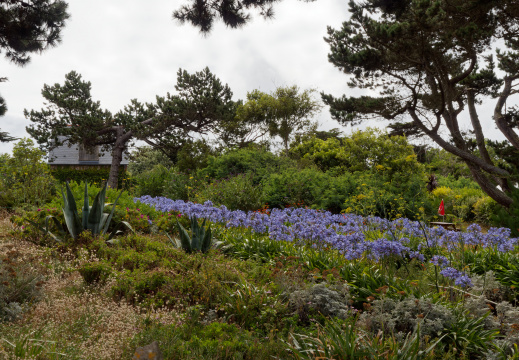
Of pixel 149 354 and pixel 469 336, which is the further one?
pixel 469 336

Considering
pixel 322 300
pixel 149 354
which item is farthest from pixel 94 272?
pixel 149 354

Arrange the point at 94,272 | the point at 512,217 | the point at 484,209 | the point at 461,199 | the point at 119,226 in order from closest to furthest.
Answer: the point at 94,272
the point at 119,226
the point at 512,217
the point at 484,209
the point at 461,199

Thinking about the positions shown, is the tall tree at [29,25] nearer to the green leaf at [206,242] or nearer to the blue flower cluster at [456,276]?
the green leaf at [206,242]

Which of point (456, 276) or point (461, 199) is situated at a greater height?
point (461, 199)

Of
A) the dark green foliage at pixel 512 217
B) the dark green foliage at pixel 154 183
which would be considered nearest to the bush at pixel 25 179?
the dark green foliage at pixel 154 183

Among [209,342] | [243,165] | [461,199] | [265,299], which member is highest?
[243,165]

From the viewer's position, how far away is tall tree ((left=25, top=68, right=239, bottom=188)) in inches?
787

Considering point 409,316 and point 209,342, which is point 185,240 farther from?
point 409,316

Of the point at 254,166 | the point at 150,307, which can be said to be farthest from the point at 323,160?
the point at 150,307

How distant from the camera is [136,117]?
22.0 metres

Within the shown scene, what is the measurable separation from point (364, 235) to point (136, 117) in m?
18.6

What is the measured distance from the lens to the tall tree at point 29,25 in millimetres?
10406

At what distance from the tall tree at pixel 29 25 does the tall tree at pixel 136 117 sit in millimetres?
8189

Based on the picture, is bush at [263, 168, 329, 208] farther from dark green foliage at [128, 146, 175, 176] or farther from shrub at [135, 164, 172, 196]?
dark green foliage at [128, 146, 175, 176]
